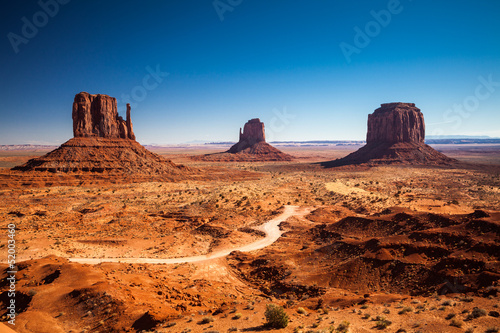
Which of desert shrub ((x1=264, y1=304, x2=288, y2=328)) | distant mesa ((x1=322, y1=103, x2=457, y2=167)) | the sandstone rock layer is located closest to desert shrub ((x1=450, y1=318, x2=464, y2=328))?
desert shrub ((x1=264, y1=304, x2=288, y2=328))

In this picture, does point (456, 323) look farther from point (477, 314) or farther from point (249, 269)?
point (249, 269)

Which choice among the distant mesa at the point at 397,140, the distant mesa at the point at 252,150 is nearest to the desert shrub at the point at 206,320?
the distant mesa at the point at 397,140

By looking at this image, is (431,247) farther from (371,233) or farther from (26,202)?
(26,202)

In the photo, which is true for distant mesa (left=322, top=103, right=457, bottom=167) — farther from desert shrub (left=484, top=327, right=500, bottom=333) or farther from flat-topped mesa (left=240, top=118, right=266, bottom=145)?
desert shrub (left=484, top=327, right=500, bottom=333)

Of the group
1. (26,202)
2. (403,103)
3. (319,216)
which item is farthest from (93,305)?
(403,103)

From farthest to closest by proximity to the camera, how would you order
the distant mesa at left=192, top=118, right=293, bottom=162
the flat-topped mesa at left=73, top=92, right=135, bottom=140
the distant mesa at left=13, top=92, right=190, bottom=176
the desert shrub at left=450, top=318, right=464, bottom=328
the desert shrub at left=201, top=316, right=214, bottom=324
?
1. the distant mesa at left=192, top=118, right=293, bottom=162
2. the flat-topped mesa at left=73, top=92, right=135, bottom=140
3. the distant mesa at left=13, top=92, right=190, bottom=176
4. the desert shrub at left=201, top=316, right=214, bottom=324
5. the desert shrub at left=450, top=318, right=464, bottom=328

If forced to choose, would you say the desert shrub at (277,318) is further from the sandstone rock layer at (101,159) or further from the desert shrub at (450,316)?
the sandstone rock layer at (101,159)
